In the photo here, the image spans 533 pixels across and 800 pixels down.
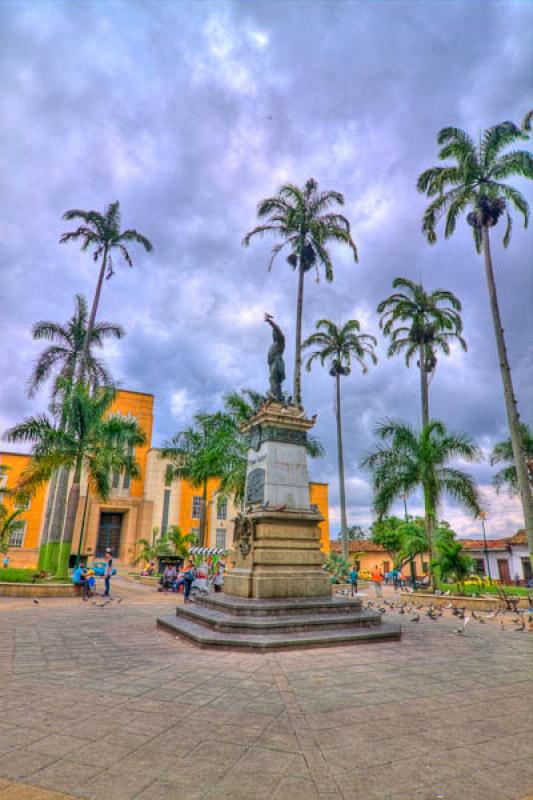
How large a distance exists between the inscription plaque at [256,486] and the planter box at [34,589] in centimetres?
960

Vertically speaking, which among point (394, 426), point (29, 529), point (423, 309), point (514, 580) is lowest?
point (514, 580)

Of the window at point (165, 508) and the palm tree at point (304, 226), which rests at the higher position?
the palm tree at point (304, 226)

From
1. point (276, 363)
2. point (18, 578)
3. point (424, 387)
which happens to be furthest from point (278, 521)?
point (424, 387)

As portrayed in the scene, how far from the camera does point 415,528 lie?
3053cm

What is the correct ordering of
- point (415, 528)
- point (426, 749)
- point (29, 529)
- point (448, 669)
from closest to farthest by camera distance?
point (426, 749) < point (448, 669) < point (415, 528) < point (29, 529)

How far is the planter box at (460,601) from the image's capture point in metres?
14.5

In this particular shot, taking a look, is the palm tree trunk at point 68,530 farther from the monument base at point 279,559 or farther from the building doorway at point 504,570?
the building doorway at point 504,570

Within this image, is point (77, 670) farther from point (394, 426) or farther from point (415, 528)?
point (415, 528)

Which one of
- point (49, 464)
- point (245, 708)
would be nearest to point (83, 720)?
point (245, 708)

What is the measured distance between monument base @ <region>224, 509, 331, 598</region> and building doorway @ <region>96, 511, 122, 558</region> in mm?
31876

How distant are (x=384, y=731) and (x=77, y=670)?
12.9 feet

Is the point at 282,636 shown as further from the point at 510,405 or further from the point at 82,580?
the point at 510,405

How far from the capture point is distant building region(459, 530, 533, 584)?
37906 mm

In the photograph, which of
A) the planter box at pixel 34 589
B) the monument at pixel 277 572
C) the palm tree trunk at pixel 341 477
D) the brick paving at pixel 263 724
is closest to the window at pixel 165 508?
the palm tree trunk at pixel 341 477
